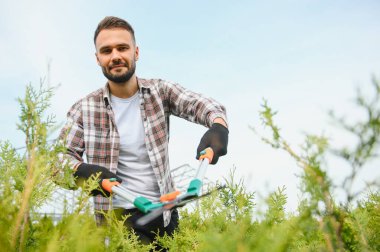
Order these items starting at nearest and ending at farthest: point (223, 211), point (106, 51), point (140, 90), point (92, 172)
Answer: point (223, 211)
point (92, 172)
point (106, 51)
point (140, 90)

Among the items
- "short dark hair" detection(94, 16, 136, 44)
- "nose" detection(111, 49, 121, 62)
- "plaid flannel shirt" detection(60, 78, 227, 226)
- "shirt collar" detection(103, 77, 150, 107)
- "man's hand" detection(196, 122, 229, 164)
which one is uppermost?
"short dark hair" detection(94, 16, 136, 44)

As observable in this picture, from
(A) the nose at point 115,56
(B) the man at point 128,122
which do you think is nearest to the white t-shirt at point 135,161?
(B) the man at point 128,122

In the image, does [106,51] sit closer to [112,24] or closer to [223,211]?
[112,24]

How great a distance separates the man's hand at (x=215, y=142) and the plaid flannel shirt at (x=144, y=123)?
1.03m

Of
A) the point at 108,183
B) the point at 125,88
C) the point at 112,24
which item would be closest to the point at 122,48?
the point at 112,24

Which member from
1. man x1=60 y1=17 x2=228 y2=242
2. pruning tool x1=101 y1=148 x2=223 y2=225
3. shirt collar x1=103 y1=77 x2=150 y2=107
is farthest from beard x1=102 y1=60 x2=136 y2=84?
pruning tool x1=101 y1=148 x2=223 y2=225

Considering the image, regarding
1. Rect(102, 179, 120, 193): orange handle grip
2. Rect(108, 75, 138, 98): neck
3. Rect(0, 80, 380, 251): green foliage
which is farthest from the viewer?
Rect(108, 75, 138, 98): neck

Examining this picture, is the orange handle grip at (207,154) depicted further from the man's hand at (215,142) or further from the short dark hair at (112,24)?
the short dark hair at (112,24)

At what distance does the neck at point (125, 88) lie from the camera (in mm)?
4390

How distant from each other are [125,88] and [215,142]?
210 cm

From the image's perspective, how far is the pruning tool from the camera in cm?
174

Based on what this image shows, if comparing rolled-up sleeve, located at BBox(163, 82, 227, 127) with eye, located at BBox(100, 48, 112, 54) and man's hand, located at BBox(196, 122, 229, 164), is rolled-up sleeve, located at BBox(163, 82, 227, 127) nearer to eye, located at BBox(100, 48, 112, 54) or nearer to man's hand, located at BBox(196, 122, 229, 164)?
man's hand, located at BBox(196, 122, 229, 164)

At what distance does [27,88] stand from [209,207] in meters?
1.18

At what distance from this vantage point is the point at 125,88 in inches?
175
